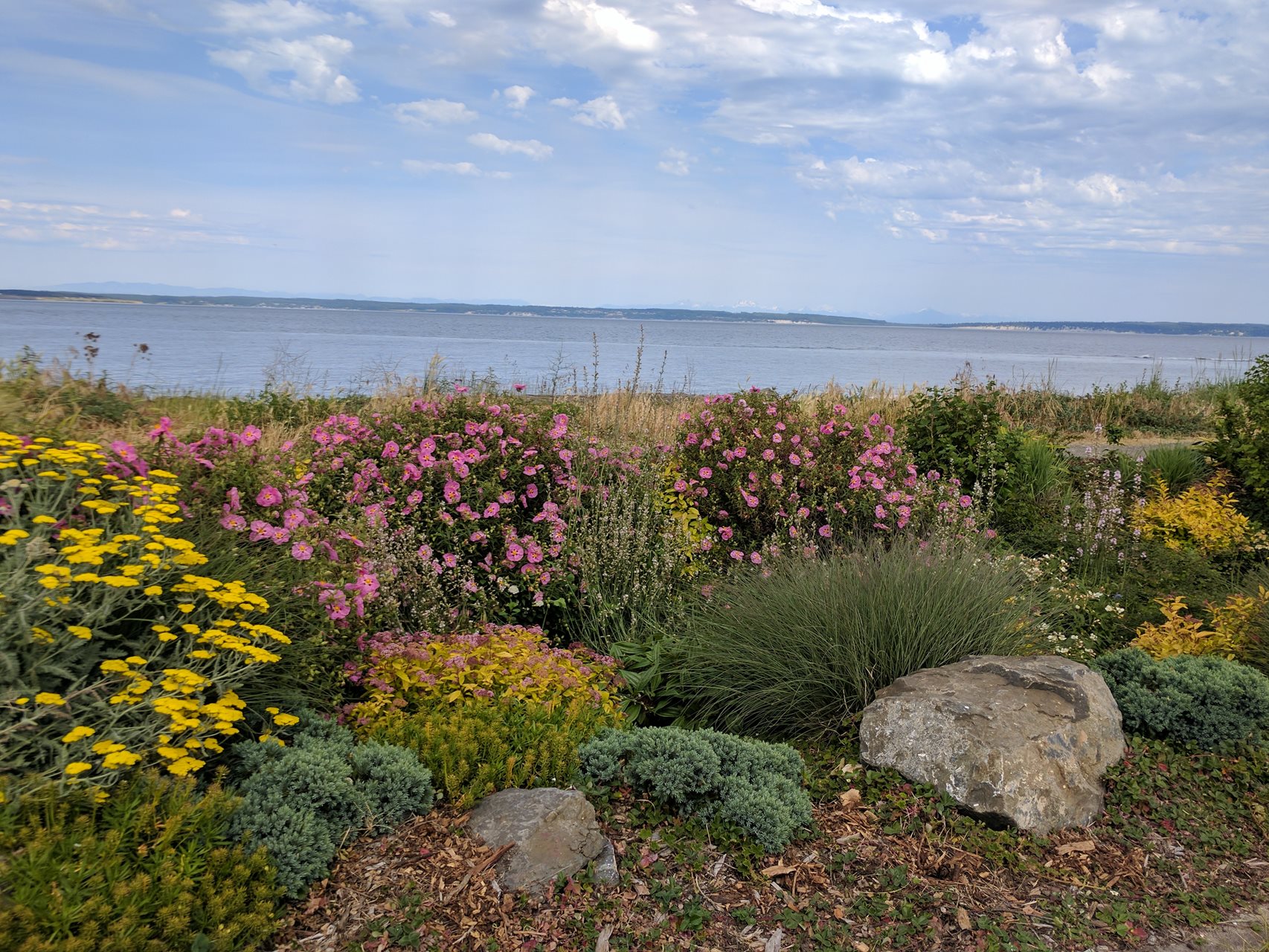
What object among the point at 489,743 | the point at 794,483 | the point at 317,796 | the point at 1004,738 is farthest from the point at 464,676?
the point at 794,483

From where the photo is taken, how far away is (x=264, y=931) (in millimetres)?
2670

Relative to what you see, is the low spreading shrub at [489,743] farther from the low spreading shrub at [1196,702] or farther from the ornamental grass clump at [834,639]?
the low spreading shrub at [1196,702]

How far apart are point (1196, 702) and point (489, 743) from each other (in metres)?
3.58

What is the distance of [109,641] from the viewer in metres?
3.29

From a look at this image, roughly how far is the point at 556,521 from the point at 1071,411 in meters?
12.6

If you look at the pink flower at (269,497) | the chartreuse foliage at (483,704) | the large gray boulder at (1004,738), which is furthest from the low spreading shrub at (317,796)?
the large gray boulder at (1004,738)

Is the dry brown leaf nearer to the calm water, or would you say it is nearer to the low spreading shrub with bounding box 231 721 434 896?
the low spreading shrub with bounding box 231 721 434 896

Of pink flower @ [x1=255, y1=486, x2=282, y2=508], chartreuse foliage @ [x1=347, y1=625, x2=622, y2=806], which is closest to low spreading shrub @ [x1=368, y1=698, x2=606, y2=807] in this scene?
chartreuse foliage @ [x1=347, y1=625, x2=622, y2=806]

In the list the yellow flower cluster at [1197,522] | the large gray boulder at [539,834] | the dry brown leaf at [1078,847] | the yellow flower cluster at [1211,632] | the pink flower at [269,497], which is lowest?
the dry brown leaf at [1078,847]

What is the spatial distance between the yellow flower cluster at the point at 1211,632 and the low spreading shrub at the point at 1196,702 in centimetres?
64

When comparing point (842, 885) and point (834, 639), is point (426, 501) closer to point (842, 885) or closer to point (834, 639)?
point (834, 639)

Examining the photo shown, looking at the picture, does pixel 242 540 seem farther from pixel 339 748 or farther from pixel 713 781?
pixel 713 781

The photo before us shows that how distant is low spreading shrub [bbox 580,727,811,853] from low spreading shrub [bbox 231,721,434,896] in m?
0.77

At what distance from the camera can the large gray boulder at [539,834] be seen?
10.1 feet
